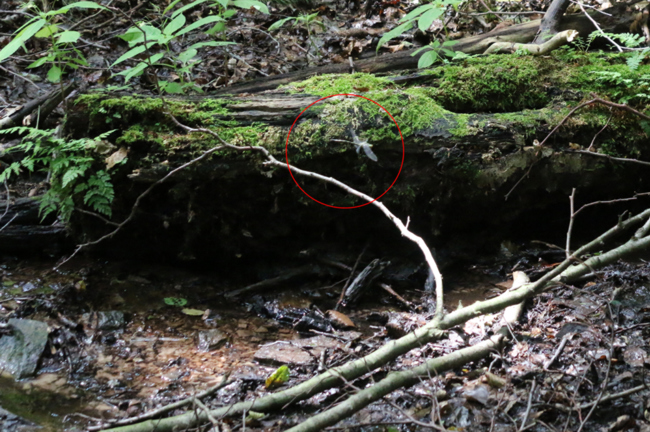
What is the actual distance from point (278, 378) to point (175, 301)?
1.39 metres

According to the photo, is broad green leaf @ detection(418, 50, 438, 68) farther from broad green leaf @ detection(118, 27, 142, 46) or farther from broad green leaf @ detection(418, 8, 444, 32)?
broad green leaf @ detection(118, 27, 142, 46)

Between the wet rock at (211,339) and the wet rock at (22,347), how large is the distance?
961 millimetres

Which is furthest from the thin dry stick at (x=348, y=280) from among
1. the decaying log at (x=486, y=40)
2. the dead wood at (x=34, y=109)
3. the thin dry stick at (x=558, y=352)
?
the dead wood at (x=34, y=109)

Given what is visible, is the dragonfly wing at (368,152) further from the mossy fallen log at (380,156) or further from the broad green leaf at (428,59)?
the broad green leaf at (428,59)

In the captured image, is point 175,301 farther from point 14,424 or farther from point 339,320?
point 14,424

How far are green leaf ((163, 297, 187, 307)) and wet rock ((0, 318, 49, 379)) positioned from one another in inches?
33.5

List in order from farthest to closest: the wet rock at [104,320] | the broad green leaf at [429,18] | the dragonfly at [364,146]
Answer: the broad green leaf at [429,18]
the dragonfly at [364,146]
the wet rock at [104,320]

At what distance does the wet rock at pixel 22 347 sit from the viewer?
271cm

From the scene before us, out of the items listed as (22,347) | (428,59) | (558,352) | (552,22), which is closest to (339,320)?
(558,352)

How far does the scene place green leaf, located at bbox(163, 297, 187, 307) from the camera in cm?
359

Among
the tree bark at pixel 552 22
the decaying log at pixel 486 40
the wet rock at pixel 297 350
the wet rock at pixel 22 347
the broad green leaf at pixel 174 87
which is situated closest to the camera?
the wet rock at pixel 22 347

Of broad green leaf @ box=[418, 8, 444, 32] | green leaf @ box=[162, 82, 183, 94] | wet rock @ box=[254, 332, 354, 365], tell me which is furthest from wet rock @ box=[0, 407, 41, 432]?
broad green leaf @ box=[418, 8, 444, 32]

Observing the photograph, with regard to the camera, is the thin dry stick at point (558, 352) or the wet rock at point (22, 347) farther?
the wet rock at point (22, 347)

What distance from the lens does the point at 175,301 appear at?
362 cm
